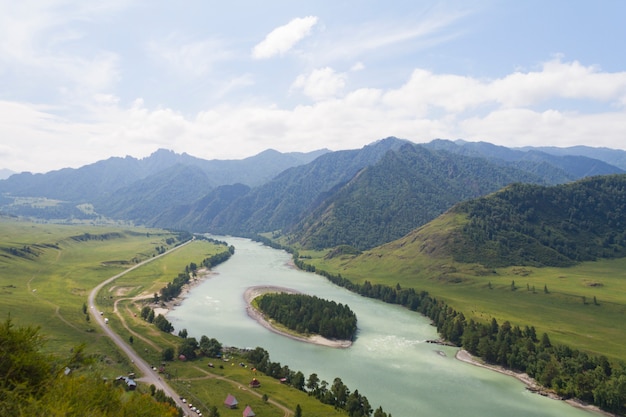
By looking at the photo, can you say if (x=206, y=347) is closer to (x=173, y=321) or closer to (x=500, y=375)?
(x=173, y=321)

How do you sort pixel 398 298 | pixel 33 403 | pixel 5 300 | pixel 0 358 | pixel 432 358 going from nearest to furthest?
1. pixel 33 403
2. pixel 0 358
3. pixel 432 358
4. pixel 5 300
5. pixel 398 298

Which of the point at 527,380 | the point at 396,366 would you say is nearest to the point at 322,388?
the point at 396,366

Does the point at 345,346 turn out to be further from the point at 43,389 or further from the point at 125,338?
the point at 43,389

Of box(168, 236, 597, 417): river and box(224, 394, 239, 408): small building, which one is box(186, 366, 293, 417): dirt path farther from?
box(168, 236, 597, 417): river

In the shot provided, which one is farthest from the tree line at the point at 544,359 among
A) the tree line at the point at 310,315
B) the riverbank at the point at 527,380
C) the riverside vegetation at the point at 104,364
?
the riverside vegetation at the point at 104,364

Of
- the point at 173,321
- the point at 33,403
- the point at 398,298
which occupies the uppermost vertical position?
the point at 33,403

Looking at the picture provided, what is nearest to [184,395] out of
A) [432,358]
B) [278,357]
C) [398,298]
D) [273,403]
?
[273,403]

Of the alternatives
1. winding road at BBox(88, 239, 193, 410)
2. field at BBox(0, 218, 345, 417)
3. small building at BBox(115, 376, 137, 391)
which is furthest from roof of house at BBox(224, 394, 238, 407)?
small building at BBox(115, 376, 137, 391)
